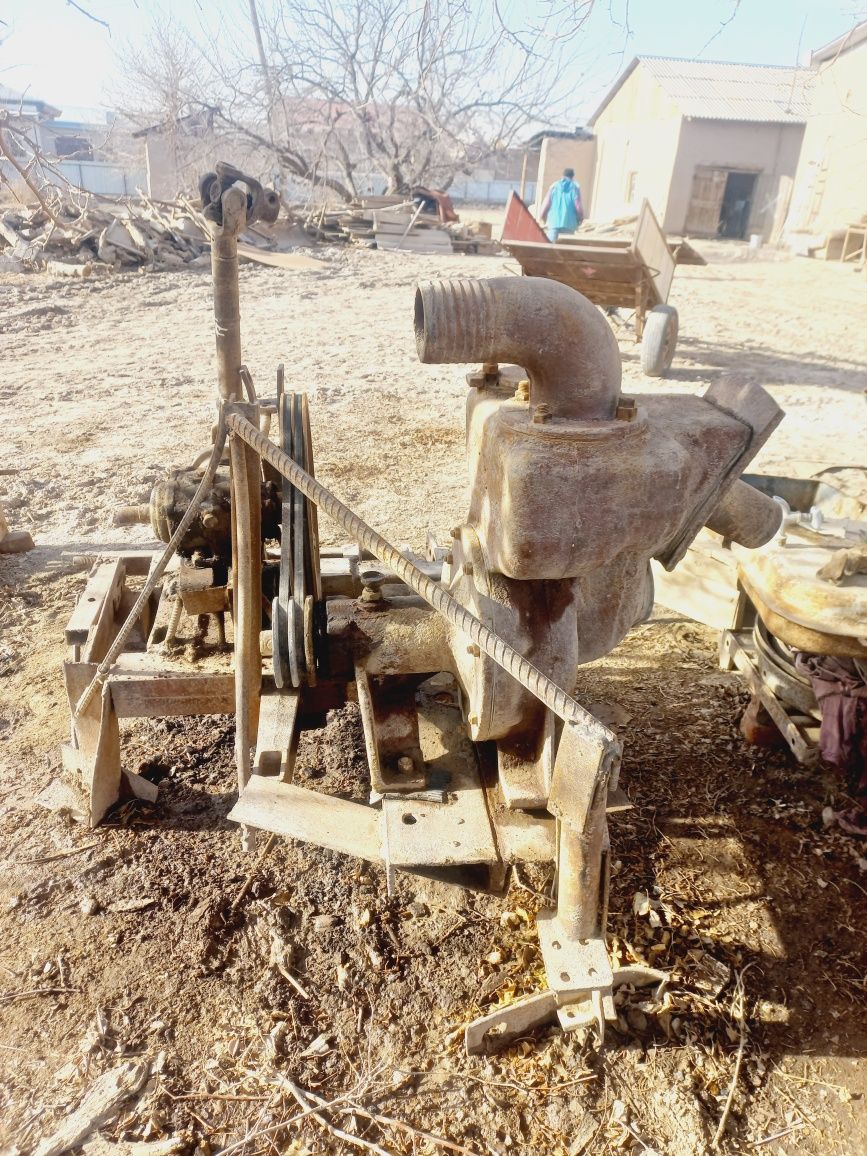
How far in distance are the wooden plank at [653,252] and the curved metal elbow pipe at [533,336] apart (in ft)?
23.3

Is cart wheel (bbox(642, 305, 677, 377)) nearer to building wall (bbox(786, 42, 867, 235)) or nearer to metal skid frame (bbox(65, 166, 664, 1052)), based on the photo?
metal skid frame (bbox(65, 166, 664, 1052))

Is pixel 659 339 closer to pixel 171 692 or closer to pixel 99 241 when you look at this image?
pixel 171 692

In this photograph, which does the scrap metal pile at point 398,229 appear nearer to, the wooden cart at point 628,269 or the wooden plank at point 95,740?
the wooden cart at point 628,269

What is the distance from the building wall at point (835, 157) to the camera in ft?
57.9

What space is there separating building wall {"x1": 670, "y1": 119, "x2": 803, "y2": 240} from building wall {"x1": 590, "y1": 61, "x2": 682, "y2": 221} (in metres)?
0.37

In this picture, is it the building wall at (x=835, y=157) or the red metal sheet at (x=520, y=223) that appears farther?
the building wall at (x=835, y=157)

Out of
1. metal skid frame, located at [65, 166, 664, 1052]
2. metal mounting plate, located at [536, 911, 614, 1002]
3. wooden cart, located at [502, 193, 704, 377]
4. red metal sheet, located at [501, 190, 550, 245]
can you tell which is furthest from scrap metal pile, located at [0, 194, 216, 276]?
metal mounting plate, located at [536, 911, 614, 1002]

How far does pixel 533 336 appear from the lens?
172 cm

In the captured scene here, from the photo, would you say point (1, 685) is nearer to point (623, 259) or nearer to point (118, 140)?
point (623, 259)

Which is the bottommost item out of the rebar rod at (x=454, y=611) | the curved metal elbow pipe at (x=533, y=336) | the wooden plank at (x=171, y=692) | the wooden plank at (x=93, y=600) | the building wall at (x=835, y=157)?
the wooden plank at (x=171, y=692)

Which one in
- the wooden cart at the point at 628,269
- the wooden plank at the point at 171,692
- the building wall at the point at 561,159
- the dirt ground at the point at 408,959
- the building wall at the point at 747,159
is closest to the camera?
the dirt ground at the point at 408,959

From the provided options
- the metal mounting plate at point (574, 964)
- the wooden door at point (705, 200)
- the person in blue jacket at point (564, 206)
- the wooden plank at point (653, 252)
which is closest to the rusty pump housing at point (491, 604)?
the metal mounting plate at point (574, 964)

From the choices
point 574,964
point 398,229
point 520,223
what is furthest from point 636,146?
point 574,964

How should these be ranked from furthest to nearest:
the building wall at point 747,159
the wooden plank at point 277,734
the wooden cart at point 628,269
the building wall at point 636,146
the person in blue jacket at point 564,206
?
the building wall at point 636,146 → the building wall at point 747,159 → the person in blue jacket at point 564,206 → the wooden cart at point 628,269 → the wooden plank at point 277,734
